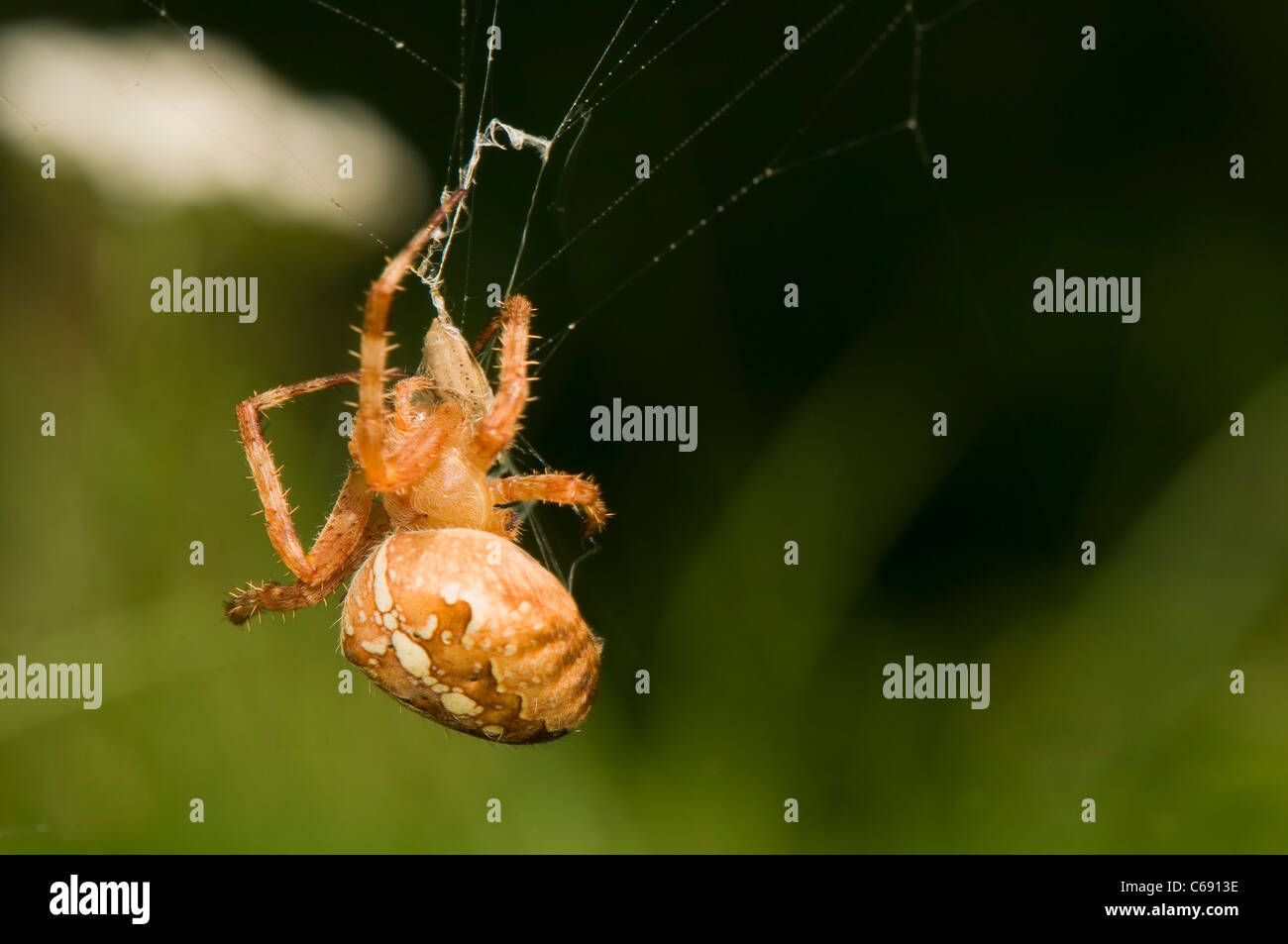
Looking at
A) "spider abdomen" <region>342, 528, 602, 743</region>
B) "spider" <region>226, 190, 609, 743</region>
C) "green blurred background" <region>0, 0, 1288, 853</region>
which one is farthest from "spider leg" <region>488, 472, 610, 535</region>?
"green blurred background" <region>0, 0, 1288, 853</region>

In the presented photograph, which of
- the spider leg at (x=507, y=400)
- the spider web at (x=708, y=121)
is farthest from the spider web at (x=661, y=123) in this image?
the spider leg at (x=507, y=400)

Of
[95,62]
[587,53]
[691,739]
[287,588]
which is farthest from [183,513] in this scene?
[587,53]

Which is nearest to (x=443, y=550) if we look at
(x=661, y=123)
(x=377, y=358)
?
(x=377, y=358)

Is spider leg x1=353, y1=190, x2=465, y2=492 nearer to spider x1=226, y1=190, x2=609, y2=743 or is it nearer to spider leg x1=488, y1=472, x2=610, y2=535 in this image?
spider x1=226, y1=190, x2=609, y2=743

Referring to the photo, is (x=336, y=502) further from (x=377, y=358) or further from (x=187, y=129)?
(x=187, y=129)

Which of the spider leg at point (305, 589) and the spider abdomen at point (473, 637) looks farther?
the spider leg at point (305, 589)

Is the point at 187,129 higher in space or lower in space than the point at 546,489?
higher

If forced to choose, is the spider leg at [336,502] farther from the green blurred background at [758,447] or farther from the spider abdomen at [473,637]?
the green blurred background at [758,447]
